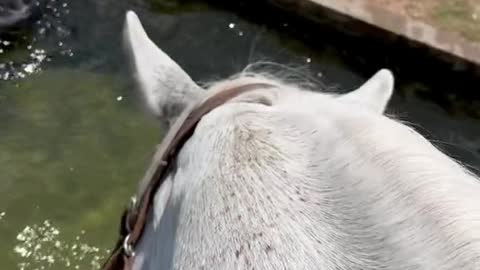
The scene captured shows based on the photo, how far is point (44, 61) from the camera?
503 cm

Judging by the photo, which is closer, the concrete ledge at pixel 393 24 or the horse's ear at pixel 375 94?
the horse's ear at pixel 375 94

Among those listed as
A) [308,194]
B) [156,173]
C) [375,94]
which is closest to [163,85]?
[156,173]

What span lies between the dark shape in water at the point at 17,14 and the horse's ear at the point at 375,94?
3.44 m

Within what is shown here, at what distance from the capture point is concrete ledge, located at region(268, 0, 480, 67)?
4.82m

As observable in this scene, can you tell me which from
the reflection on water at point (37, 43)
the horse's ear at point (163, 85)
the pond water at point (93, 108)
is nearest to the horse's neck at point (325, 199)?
the horse's ear at point (163, 85)

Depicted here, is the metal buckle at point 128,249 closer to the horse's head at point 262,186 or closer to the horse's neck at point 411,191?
the horse's head at point 262,186

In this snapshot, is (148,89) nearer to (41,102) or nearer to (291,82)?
(291,82)

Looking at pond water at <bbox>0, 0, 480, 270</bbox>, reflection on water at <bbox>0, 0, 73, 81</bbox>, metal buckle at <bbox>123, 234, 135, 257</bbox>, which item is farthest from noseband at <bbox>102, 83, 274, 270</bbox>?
reflection on water at <bbox>0, 0, 73, 81</bbox>

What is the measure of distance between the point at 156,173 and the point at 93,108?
2868 millimetres

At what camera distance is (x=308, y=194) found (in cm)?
153

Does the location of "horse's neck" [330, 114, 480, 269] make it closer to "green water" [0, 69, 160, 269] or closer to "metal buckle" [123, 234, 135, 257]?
"metal buckle" [123, 234, 135, 257]

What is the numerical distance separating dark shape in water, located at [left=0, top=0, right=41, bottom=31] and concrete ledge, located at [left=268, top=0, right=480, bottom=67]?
1363 millimetres

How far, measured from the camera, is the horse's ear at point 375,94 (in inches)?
77.5

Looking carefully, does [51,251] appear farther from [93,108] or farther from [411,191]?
[411,191]
